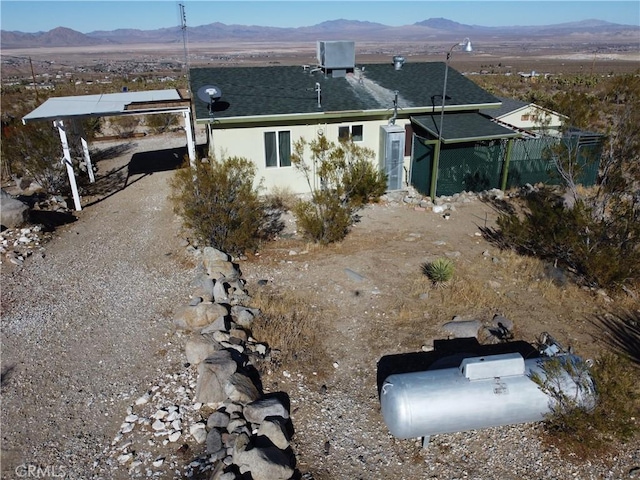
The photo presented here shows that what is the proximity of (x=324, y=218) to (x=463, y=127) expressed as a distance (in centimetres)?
671

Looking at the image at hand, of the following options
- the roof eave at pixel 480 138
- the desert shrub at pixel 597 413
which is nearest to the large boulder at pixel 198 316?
the desert shrub at pixel 597 413

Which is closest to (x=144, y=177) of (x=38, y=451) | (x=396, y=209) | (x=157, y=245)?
(x=157, y=245)

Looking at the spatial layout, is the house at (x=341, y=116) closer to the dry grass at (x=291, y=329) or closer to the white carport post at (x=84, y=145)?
the white carport post at (x=84, y=145)

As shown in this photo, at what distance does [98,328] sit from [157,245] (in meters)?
4.09

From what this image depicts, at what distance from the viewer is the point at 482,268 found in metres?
11.5

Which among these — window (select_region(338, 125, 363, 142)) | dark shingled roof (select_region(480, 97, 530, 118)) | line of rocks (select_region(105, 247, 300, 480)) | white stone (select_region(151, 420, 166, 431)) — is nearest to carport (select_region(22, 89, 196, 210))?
window (select_region(338, 125, 363, 142))

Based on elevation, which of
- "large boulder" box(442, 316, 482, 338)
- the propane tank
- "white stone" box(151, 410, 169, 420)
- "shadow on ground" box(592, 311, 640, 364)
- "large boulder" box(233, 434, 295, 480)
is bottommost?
"shadow on ground" box(592, 311, 640, 364)

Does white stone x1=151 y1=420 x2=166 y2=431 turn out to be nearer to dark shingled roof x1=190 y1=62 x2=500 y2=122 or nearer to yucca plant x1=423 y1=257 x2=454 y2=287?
yucca plant x1=423 y1=257 x2=454 y2=287

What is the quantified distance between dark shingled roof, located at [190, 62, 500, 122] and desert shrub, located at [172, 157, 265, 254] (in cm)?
325

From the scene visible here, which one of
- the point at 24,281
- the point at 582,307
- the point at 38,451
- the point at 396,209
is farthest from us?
the point at 396,209

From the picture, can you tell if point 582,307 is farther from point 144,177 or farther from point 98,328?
point 144,177

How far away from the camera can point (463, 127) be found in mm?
16141

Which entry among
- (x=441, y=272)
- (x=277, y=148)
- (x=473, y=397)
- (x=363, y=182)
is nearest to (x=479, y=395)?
(x=473, y=397)

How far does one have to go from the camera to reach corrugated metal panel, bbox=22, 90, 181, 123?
14.4 m
